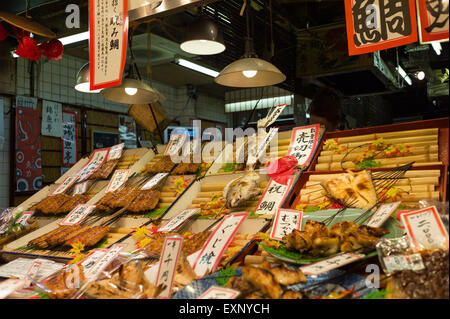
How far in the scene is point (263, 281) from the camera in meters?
1.74

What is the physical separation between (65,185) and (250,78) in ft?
10.1

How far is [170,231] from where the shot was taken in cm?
331

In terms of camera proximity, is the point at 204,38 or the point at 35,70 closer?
the point at 204,38

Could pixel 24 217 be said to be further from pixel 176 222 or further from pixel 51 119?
pixel 51 119

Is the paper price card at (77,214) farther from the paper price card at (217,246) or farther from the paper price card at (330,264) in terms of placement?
the paper price card at (330,264)

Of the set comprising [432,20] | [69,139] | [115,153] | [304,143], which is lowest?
[304,143]

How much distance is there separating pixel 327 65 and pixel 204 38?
434cm

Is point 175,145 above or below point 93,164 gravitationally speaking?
above

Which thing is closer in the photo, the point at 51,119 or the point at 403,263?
the point at 403,263

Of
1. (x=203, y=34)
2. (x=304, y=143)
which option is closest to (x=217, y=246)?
(x=304, y=143)

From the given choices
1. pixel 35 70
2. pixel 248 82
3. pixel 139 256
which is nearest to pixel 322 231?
pixel 139 256

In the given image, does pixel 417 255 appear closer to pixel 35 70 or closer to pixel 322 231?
pixel 322 231

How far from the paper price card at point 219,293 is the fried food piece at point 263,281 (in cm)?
12

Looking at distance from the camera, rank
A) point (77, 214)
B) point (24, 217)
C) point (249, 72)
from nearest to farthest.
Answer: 1. point (249, 72)
2. point (77, 214)
3. point (24, 217)
